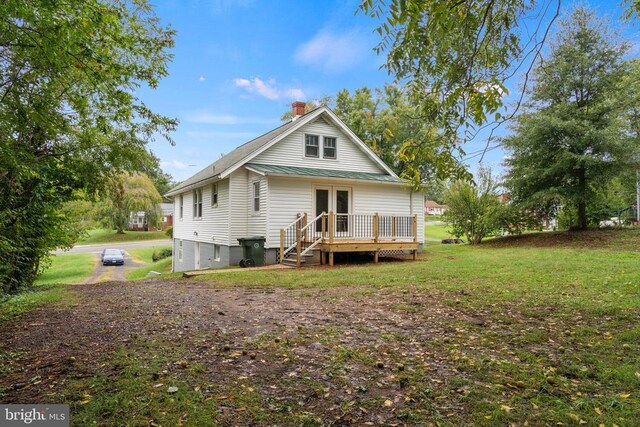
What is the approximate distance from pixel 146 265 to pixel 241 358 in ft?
91.1

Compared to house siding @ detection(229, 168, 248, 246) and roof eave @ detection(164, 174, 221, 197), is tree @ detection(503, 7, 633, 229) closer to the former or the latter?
house siding @ detection(229, 168, 248, 246)

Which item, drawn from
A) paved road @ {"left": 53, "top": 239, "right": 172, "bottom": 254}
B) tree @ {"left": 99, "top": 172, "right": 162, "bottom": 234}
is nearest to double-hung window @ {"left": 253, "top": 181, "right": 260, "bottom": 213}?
paved road @ {"left": 53, "top": 239, "right": 172, "bottom": 254}

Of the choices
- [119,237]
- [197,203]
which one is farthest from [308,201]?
[119,237]

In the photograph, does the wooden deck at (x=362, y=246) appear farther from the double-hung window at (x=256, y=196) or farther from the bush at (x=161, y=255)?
the bush at (x=161, y=255)

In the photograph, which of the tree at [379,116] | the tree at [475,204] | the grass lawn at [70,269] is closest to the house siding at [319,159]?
the tree at [379,116]

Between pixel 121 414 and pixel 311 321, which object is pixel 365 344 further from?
pixel 121 414

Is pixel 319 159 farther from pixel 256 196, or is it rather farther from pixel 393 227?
pixel 393 227

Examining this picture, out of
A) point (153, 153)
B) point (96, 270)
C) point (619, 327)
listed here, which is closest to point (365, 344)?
point (619, 327)

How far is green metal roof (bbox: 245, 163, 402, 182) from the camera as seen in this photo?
14.1m

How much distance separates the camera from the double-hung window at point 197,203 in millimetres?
19013

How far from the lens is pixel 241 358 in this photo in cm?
400

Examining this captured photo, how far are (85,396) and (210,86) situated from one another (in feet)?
50.6

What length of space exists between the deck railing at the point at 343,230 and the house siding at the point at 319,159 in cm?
256

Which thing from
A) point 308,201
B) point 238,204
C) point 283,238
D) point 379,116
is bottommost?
point 283,238
